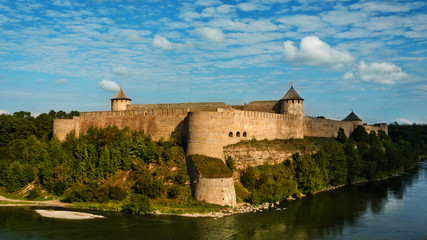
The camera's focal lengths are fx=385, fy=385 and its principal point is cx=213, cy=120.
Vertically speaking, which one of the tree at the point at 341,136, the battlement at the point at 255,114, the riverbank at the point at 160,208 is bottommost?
the riverbank at the point at 160,208

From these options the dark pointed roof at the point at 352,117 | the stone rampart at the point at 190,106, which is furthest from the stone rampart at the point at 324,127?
the stone rampart at the point at 190,106

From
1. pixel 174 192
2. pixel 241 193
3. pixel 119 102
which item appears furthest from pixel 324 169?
pixel 119 102

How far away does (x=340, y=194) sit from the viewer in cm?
2978

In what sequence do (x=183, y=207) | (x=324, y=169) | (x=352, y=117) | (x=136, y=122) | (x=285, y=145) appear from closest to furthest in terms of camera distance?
1. (x=183, y=207)
2. (x=324, y=169)
3. (x=136, y=122)
4. (x=285, y=145)
5. (x=352, y=117)

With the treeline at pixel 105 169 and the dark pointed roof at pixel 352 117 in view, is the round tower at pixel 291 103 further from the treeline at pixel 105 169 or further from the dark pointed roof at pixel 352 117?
the dark pointed roof at pixel 352 117

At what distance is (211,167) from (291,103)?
13277 mm

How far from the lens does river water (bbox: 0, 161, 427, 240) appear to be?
18.9 m

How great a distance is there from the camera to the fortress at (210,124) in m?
24.3

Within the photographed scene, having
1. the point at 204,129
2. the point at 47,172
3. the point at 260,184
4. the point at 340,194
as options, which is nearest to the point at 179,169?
the point at 204,129

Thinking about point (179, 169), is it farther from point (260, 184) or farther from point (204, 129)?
point (260, 184)

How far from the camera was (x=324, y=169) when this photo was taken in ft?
99.9

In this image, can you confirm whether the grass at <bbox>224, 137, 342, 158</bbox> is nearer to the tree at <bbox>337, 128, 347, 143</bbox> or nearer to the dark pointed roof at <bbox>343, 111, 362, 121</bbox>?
the tree at <bbox>337, 128, 347, 143</bbox>

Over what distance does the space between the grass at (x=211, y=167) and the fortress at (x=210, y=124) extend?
1.02 feet

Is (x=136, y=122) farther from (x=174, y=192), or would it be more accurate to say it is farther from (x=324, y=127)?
(x=324, y=127)
